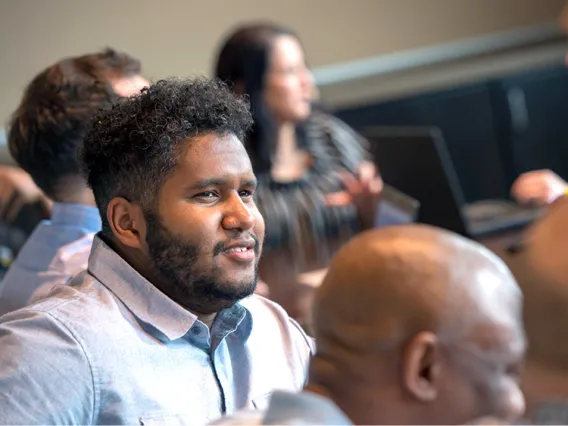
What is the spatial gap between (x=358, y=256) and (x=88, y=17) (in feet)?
10.7

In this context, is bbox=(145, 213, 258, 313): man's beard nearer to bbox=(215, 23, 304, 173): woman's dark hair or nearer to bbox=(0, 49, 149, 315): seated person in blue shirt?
bbox=(0, 49, 149, 315): seated person in blue shirt

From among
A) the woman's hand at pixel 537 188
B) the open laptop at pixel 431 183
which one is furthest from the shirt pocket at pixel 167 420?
the woman's hand at pixel 537 188

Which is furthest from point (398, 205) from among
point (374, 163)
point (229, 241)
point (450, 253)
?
point (450, 253)

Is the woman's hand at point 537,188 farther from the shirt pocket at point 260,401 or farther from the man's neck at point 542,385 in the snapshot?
the man's neck at point 542,385

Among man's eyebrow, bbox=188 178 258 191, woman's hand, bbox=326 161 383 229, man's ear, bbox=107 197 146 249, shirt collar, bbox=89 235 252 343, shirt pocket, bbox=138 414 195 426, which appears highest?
man's eyebrow, bbox=188 178 258 191

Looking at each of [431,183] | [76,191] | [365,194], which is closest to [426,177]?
[431,183]

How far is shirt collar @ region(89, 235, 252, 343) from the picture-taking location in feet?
5.03

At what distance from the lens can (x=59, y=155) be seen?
2.10 m

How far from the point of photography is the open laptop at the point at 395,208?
8.84 feet

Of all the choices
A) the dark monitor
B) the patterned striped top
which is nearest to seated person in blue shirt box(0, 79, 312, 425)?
the dark monitor

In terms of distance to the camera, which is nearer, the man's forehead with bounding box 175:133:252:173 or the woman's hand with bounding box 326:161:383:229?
the man's forehead with bounding box 175:133:252:173

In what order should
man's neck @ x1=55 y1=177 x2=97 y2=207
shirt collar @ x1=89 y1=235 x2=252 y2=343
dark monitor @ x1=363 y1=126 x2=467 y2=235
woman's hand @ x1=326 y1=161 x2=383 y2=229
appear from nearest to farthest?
1. shirt collar @ x1=89 y1=235 x2=252 y2=343
2. man's neck @ x1=55 y1=177 x2=97 y2=207
3. dark monitor @ x1=363 y1=126 x2=467 y2=235
4. woman's hand @ x1=326 y1=161 x2=383 y2=229

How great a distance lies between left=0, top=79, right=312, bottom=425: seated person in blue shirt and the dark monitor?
1417mm

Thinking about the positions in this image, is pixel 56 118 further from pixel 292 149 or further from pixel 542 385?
pixel 292 149
